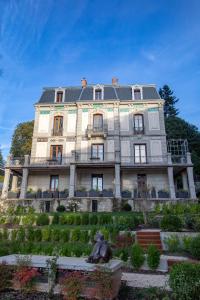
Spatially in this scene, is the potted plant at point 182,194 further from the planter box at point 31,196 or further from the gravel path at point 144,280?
the gravel path at point 144,280

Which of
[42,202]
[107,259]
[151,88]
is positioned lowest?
[107,259]

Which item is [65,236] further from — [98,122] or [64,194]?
[98,122]

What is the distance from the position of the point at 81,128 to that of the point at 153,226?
1247cm

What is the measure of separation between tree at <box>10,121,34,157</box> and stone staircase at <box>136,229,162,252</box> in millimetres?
26460

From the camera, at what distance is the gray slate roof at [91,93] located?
76.9 ft

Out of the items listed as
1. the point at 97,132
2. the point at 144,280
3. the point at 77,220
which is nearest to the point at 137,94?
the point at 97,132

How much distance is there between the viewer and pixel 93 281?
4895 millimetres

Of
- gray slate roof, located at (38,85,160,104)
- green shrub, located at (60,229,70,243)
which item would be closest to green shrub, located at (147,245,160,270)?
green shrub, located at (60,229,70,243)

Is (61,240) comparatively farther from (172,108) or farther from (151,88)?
(172,108)

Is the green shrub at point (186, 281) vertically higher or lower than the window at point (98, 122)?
lower

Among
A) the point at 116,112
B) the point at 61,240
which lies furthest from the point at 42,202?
the point at 116,112

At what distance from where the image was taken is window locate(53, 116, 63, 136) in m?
22.6

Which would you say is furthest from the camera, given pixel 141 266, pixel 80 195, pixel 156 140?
pixel 156 140

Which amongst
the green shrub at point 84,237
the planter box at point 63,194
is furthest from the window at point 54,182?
the green shrub at point 84,237
